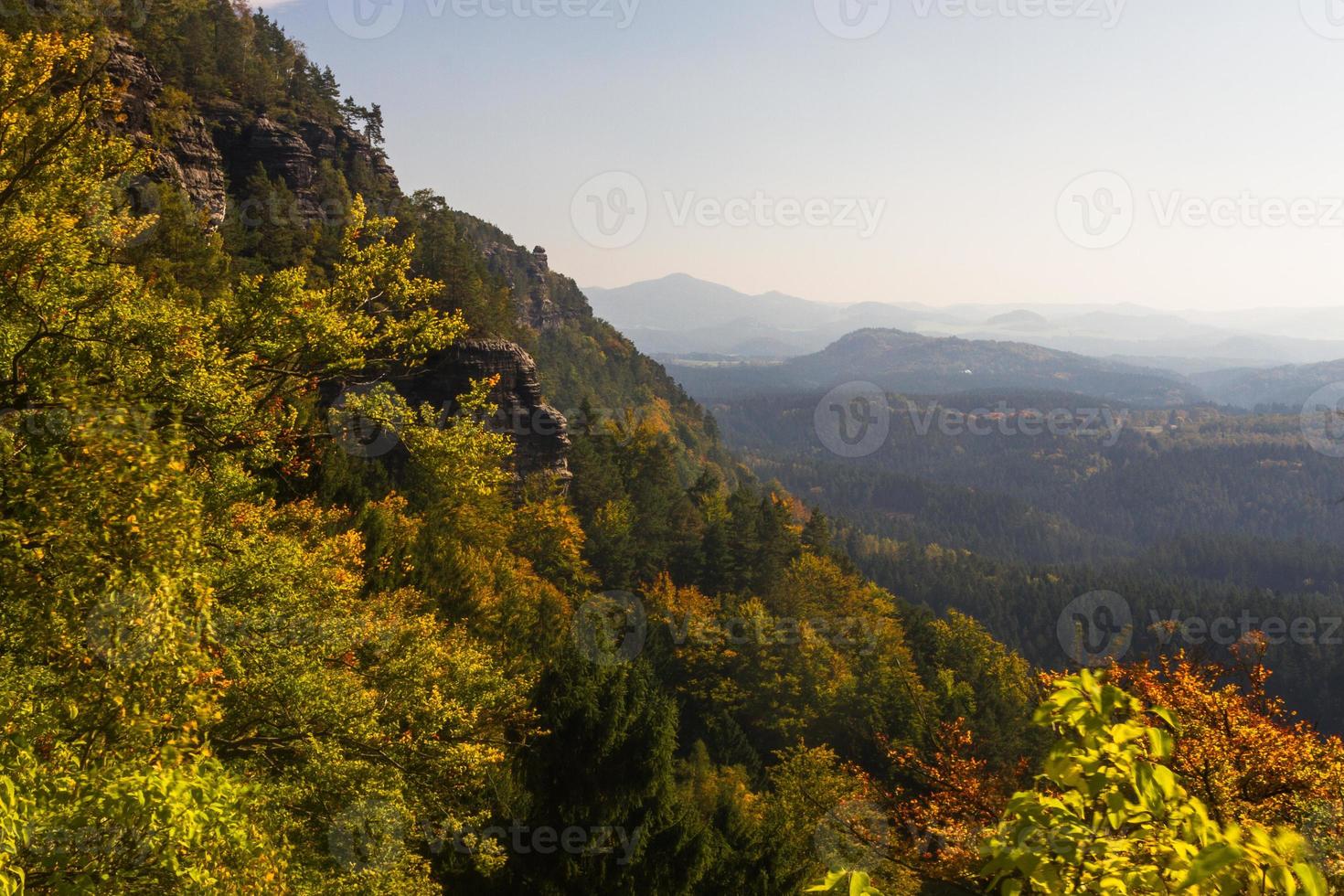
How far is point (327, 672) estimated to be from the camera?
49.5 ft

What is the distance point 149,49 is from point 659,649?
195 ft

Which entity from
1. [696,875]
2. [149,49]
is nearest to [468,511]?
[696,875]

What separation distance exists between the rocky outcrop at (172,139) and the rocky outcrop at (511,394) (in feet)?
56.1

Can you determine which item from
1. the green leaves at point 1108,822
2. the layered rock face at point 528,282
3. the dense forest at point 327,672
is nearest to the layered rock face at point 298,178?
the dense forest at point 327,672

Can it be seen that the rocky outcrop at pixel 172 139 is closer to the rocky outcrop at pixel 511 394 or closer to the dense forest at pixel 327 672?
the dense forest at pixel 327 672

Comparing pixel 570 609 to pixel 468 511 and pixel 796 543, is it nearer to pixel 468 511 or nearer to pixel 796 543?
pixel 468 511

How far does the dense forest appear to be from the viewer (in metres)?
5.91

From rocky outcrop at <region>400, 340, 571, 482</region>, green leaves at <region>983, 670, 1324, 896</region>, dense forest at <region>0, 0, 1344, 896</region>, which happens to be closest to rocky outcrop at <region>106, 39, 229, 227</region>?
dense forest at <region>0, 0, 1344, 896</region>

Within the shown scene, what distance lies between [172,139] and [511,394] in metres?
28.4

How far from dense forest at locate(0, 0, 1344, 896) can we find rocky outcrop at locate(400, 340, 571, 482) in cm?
689

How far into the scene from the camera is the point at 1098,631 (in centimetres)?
14850

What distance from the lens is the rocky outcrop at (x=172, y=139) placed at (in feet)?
142

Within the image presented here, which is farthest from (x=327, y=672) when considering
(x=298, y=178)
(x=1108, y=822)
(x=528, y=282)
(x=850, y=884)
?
(x=528, y=282)

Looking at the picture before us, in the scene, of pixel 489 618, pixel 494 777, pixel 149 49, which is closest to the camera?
pixel 494 777
